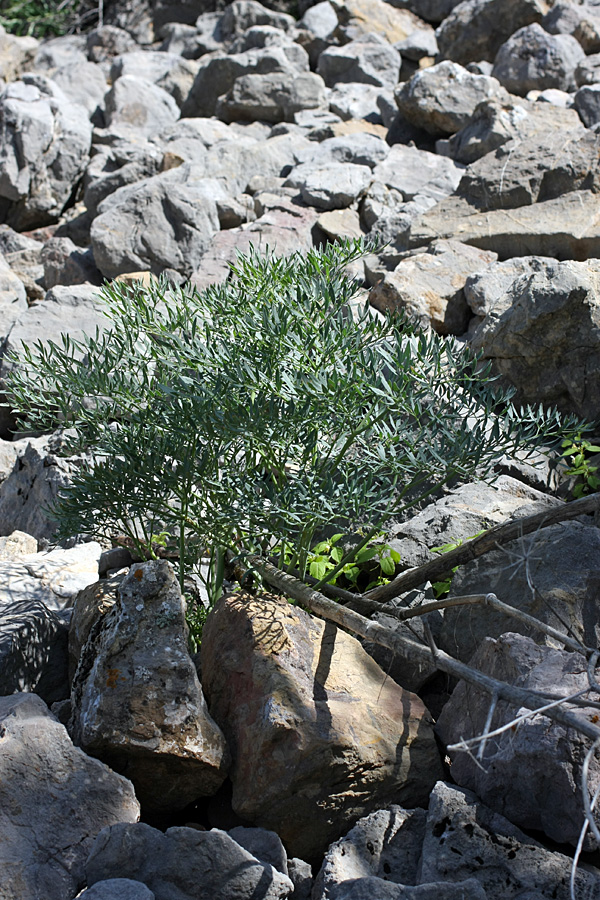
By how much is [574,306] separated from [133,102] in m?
8.98

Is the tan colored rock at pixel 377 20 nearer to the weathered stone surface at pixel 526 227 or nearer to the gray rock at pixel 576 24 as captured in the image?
the gray rock at pixel 576 24

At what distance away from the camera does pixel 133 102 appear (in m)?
11.7

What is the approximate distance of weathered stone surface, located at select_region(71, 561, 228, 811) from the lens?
109 inches

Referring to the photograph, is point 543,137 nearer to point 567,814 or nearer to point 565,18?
point 565,18

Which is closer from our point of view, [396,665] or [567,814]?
[567,814]

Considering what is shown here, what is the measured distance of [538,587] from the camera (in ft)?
10.8

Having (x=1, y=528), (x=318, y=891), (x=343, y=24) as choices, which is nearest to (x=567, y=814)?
(x=318, y=891)

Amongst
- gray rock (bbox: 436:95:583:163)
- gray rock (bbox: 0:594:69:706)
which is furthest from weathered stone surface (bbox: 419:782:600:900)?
gray rock (bbox: 436:95:583:163)

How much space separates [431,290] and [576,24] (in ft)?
23.1

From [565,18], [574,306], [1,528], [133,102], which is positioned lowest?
[1,528]

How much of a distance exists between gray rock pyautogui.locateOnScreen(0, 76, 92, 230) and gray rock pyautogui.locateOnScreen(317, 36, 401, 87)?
12.6 ft

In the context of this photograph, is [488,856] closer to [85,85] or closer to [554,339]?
[554,339]

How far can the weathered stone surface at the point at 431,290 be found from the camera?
608cm

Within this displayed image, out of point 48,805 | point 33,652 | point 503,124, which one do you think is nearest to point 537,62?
point 503,124
